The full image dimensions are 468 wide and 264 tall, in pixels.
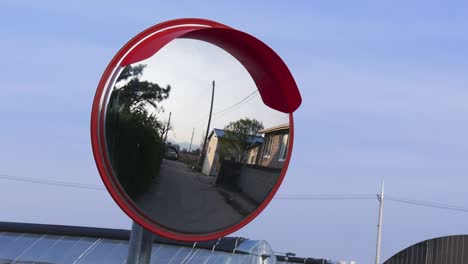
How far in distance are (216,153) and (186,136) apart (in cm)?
26

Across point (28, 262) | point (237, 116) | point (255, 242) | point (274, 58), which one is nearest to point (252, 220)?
point (237, 116)

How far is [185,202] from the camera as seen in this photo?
375 cm

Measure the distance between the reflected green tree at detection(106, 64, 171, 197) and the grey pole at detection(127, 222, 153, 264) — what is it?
408 mm

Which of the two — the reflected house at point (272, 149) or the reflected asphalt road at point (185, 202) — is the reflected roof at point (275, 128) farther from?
the reflected asphalt road at point (185, 202)

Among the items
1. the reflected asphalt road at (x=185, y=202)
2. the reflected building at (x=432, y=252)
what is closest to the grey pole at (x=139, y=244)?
the reflected asphalt road at (x=185, y=202)

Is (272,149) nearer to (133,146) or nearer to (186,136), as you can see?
(186,136)

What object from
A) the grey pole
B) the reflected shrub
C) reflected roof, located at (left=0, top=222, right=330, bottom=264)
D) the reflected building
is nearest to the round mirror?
the reflected shrub

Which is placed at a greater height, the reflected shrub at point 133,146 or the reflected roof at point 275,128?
the reflected roof at point 275,128

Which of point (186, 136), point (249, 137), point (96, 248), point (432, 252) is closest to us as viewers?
point (186, 136)

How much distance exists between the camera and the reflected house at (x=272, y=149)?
403 cm

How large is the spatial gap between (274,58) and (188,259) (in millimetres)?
5015

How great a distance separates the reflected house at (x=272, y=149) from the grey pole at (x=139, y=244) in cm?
72

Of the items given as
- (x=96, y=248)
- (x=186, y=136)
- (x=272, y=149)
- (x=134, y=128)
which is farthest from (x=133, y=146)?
(x=96, y=248)

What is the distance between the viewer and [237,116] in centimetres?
389
